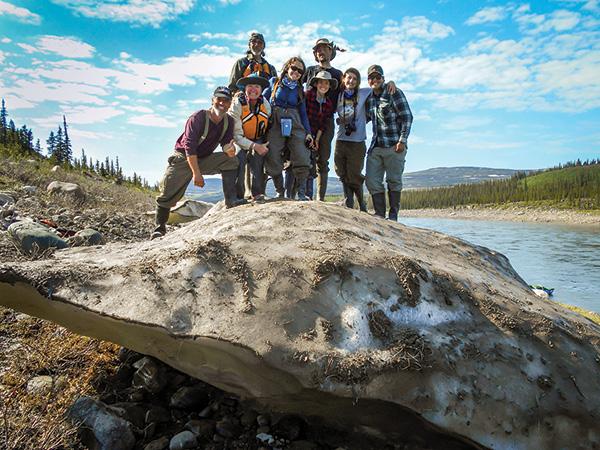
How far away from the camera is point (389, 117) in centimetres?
782

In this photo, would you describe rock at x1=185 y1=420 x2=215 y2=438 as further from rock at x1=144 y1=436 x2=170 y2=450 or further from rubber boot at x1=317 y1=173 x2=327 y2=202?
rubber boot at x1=317 y1=173 x2=327 y2=202

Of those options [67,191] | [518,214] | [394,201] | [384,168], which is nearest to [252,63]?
[384,168]

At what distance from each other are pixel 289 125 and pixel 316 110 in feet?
3.38

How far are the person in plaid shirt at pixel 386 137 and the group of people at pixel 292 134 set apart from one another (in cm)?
2

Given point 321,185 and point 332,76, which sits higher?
point 332,76

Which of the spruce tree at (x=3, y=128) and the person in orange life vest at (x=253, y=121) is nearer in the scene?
the person in orange life vest at (x=253, y=121)

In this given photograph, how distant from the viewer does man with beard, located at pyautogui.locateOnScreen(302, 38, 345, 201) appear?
7.45 meters

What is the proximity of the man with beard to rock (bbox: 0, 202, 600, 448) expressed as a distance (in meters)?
4.53

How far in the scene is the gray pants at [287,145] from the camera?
23.0 ft

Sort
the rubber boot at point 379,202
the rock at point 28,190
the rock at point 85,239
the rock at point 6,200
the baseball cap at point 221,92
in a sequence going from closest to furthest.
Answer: the baseball cap at point 221,92 → the rock at point 85,239 → the rubber boot at point 379,202 → the rock at point 6,200 → the rock at point 28,190

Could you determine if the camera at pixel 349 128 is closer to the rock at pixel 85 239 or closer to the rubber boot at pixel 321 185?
the rubber boot at pixel 321 185

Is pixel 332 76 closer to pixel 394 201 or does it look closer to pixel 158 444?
pixel 394 201

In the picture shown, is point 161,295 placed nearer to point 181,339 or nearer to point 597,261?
point 181,339

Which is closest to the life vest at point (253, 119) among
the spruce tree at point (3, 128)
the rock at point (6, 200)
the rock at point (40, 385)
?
the rock at point (40, 385)
